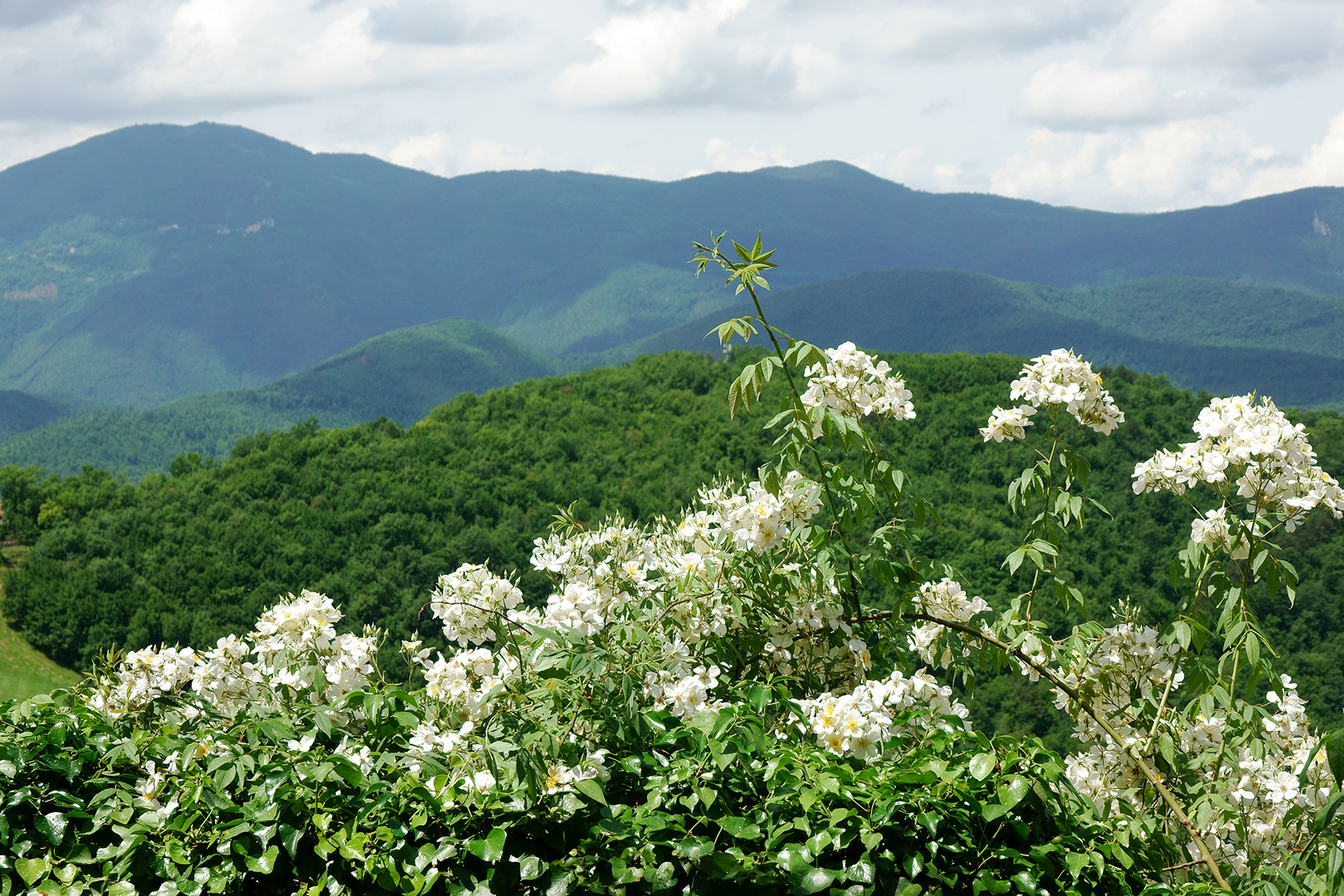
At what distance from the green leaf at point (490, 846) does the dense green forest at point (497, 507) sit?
1879cm

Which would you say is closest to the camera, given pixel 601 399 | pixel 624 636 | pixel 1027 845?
pixel 1027 845

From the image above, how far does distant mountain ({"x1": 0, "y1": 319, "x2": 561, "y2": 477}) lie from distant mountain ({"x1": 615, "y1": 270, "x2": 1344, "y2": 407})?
23.5 m

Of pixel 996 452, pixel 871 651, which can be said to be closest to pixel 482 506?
pixel 996 452

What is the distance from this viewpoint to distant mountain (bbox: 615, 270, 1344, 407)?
121 metres

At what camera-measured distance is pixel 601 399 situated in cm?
4119

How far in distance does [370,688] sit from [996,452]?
32.2m

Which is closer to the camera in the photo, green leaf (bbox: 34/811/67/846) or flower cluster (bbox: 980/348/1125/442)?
green leaf (bbox: 34/811/67/846)

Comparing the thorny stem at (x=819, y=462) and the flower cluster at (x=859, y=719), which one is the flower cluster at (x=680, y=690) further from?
the thorny stem at (x=819, y=462)

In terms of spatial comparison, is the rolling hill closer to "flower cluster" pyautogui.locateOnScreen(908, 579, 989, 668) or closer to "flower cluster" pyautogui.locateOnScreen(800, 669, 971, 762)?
"flower cluster" pyautogui.locateOnScreen(908, 579, 989, 668)

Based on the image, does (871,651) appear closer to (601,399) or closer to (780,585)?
(780,585)

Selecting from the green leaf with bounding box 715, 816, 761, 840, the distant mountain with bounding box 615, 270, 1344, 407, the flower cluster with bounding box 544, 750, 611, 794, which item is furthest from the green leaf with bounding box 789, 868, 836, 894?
the distant mountain with bounding box 615, 270, 1344, 407

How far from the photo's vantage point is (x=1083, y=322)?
5433 inches

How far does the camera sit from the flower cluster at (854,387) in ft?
8.41

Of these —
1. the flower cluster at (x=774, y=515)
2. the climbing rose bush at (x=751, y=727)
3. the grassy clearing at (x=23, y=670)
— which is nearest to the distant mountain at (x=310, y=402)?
the grassy clearing at (x=23, y=670)
